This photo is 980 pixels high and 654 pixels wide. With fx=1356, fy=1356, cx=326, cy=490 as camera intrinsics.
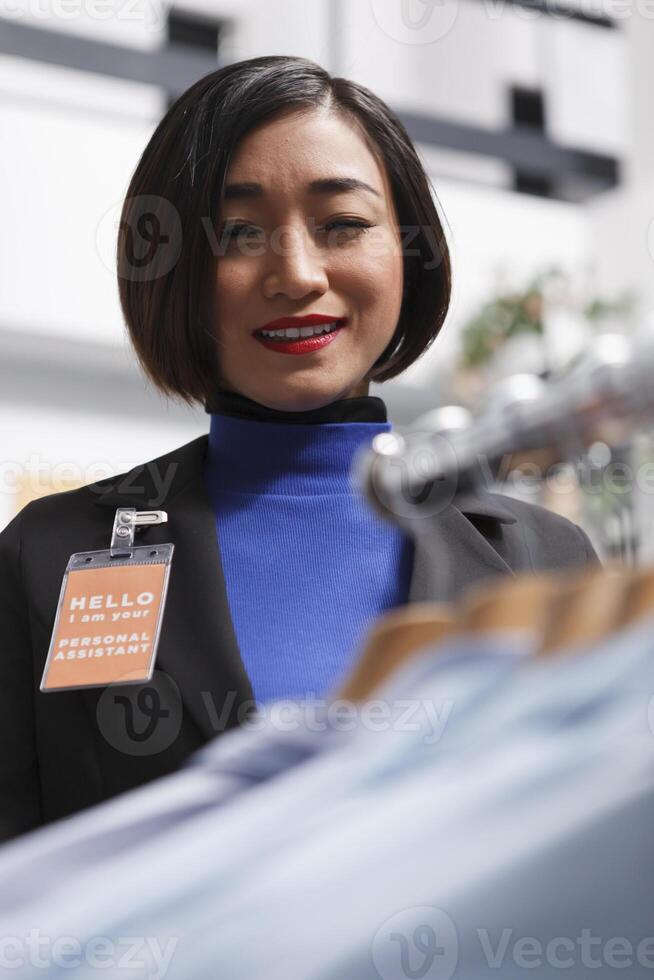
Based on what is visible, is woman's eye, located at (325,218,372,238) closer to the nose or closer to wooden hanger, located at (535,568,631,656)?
the nose

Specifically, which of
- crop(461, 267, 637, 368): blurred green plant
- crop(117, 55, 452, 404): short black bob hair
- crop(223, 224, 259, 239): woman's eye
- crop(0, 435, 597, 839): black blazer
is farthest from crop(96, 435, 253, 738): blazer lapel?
crop(461, 267, 637, 368): blurred green plant

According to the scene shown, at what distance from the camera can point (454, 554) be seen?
1.14m

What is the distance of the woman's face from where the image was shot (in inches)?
44.5

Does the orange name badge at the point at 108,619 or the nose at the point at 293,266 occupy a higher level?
the nose at the point at 293,266

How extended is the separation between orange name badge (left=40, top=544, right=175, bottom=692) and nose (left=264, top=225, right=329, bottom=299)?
0.77ft

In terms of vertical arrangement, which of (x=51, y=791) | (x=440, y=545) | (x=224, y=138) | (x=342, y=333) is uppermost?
(x=224, y=138)

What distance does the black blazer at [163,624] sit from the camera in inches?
41.1

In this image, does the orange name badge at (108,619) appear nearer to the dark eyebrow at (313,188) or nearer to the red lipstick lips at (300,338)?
the red lipstick lips at (300,338)

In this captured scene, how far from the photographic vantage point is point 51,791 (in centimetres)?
112

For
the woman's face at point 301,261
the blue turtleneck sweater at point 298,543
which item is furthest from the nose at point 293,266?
the blue turtleneck sweater at point 298,543

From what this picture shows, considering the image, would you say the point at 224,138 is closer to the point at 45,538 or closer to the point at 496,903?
the point at 45,538

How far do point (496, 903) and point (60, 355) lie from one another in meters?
4.11

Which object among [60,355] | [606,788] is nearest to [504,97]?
[60,355]

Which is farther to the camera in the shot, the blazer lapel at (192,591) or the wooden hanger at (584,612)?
the blazer lapel at (192,591)
